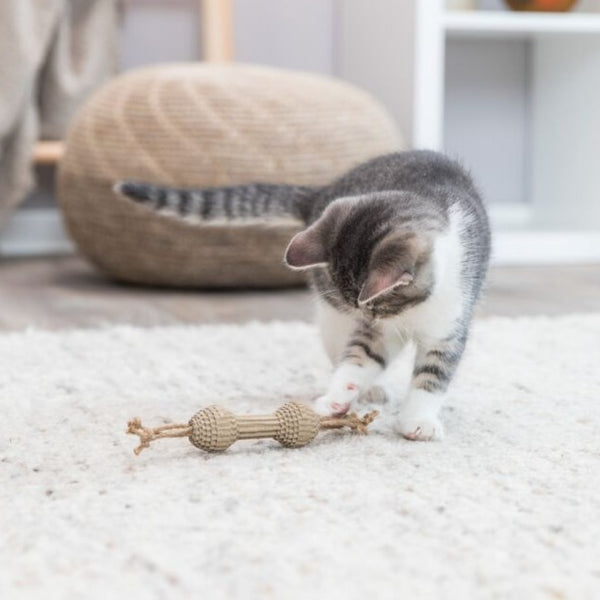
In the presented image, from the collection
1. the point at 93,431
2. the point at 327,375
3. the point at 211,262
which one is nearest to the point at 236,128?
the point at 211,262

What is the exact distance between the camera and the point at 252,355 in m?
1.74

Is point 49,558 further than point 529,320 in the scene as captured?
No

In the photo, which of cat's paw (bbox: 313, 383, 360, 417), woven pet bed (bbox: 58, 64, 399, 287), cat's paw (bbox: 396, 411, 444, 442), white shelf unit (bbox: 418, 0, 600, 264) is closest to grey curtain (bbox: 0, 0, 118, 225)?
woven pet bed (bbox: 58, 64, 399, 287)

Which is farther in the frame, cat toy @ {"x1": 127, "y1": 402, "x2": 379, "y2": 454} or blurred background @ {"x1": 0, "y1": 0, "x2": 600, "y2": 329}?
blurred background @ {"x1": 0, "y1": 0, "x2": 600, "y2": 329}

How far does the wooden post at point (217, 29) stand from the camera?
309 cm

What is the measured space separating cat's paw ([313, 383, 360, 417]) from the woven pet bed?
1082 millimetres

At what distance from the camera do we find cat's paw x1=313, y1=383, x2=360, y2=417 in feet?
4.31

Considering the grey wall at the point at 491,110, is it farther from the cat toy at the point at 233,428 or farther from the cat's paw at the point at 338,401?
the cat toy at the point at 233,428

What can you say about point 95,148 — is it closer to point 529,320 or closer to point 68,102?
→ point 68,102

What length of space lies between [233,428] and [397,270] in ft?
0.80

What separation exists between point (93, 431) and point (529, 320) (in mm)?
1031

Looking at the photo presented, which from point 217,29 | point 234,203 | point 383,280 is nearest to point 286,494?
point 383,280

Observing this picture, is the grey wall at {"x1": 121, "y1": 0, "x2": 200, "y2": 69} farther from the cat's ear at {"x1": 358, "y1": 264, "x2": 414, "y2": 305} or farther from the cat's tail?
the cat's ear at {"x1": 358, "y1": 264, "x2": 414, "y2": 305}

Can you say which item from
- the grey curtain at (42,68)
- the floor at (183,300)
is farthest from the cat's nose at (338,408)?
the grey curtain at (42,68)
